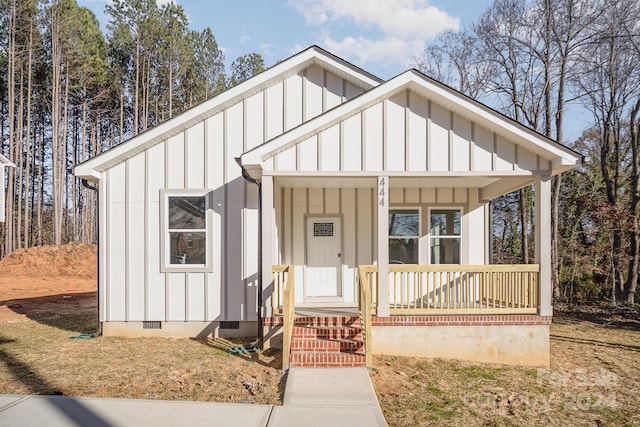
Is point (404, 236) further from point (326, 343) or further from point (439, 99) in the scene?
point (326, 343)

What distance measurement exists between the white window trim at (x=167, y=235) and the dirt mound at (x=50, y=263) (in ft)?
44.8

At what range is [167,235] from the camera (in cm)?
791

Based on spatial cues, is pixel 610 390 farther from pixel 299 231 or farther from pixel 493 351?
pixel 299 231

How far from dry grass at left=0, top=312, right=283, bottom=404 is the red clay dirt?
378 centimetres

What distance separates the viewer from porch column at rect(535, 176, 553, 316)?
6680mm

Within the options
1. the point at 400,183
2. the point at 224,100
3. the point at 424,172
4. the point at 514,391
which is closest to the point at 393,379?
the point at 514,391

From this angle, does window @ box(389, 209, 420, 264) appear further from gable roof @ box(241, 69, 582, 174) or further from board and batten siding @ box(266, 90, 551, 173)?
gable roof @ box(241, 69, 582, 174)

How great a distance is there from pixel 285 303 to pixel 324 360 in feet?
3.42

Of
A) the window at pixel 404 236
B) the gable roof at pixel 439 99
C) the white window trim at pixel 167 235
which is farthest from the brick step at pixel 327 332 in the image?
the gable roof at pixel 439 99

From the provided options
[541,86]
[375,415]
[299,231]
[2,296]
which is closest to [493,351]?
[375,415]

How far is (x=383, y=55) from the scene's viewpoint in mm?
20422

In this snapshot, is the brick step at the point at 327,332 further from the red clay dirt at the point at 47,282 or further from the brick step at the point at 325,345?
the red clay dirt at the point at 47,282

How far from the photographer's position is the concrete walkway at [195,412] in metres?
4.02

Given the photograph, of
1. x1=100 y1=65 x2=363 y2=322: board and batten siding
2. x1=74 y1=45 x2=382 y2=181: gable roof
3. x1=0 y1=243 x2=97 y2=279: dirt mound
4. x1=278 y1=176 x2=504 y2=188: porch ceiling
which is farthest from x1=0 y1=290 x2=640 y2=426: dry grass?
x1=0 y1=243 x2=97 y2=279: dirt mound
